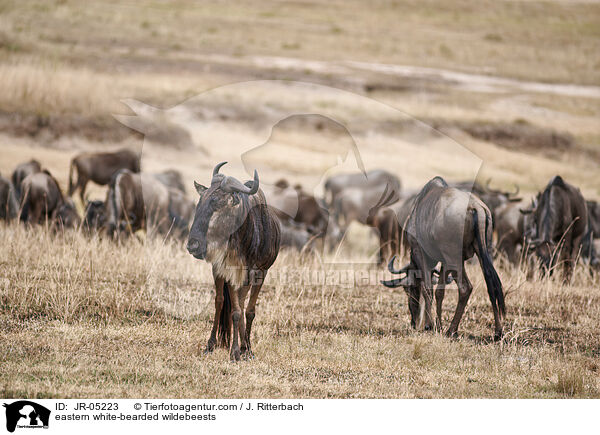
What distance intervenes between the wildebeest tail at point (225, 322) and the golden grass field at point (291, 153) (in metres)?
0.31

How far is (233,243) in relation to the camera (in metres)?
5.98

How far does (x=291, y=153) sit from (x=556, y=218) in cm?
1179

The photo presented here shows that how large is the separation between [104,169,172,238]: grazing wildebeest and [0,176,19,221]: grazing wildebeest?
174 centimetres

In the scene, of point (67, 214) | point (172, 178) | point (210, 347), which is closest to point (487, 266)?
point (210, 347)

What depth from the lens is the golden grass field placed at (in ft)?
20.5

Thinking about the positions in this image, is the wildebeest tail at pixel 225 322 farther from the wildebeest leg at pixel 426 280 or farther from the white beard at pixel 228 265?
the wildebeest leg at pixel 426 280

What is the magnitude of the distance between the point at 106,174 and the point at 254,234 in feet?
50.0

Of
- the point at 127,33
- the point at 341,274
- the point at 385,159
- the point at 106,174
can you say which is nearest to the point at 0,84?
the point at 106,174

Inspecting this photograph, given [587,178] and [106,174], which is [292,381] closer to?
[106,174]

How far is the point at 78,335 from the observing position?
6.77 meters

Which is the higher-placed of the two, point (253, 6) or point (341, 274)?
point (253, 6)

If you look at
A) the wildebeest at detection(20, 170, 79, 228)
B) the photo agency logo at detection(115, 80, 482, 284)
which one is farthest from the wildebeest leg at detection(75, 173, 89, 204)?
the wildebeest at detection(20, 170, 79, 228)

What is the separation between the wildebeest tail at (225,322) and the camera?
638 cm
